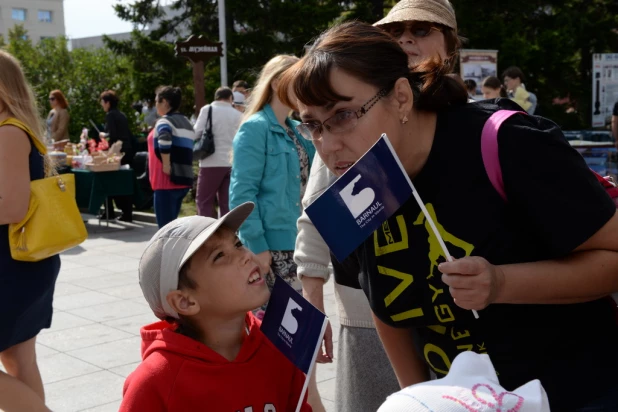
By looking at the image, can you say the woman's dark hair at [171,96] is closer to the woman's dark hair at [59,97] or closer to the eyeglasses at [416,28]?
the woman's dark hair at [59,97]

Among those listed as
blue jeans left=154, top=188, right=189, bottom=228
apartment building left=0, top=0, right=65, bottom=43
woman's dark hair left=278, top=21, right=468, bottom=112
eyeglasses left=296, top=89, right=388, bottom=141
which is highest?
apartment building left=0, top=0, right=65, bottom=43

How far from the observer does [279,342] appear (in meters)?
2.31

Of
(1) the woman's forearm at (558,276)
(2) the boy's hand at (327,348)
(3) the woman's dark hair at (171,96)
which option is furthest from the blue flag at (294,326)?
(3) the woman's dark hair at (171,96)

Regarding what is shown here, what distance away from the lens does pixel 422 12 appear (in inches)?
114

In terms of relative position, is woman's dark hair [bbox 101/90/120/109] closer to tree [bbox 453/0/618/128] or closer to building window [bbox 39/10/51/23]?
tree [bbox 453/0/618/128]

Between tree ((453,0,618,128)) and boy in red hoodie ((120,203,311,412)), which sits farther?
tree ((453,0,618,128))

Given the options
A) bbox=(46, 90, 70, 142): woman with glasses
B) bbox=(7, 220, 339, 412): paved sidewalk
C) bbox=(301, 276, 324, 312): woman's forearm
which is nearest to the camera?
bbox=(301, 276, 324, 312): woman's forearm

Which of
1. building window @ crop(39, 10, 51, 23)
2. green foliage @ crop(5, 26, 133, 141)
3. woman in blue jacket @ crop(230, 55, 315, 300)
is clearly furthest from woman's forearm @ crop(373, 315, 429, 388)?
building window @ crop(39, 10, 51, 23)

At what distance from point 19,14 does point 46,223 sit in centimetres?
9682

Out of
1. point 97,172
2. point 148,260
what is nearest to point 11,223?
point 148,260

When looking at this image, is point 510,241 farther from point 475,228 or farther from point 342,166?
point 342,166

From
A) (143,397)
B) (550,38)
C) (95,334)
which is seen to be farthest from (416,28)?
(550,38)

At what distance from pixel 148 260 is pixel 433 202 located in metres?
0.89

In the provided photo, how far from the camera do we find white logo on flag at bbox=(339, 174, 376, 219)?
190 centimetres
